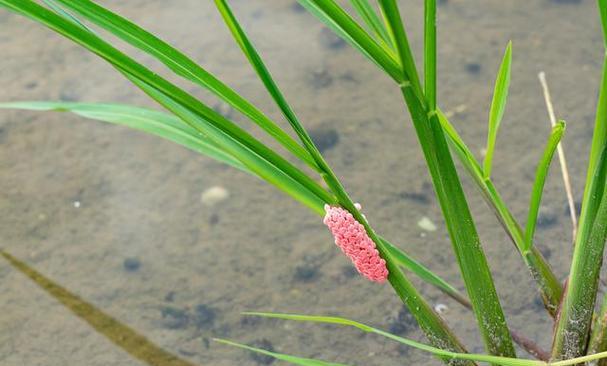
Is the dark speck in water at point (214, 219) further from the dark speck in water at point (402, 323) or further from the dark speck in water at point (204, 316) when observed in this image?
the dark speck in water at point (402, 323)

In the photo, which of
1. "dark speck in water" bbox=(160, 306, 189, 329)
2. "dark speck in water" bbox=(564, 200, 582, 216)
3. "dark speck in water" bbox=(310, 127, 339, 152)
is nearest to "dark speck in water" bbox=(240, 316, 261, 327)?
"dark speck in water" bbox=(160, 306, 189, 329)

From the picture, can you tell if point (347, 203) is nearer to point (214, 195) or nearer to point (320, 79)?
point (214, 195)

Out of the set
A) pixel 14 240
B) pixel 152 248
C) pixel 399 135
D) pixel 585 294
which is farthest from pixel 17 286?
pixel 585 294

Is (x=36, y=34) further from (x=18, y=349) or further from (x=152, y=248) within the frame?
(x=18, y=349)

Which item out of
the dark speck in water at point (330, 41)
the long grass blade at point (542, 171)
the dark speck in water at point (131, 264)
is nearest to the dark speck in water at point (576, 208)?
the long grass blade at point (542, 171)

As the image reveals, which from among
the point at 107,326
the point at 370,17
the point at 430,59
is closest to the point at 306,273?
the point at 107,326

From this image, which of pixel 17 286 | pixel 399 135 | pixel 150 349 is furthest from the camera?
pixel 399 135

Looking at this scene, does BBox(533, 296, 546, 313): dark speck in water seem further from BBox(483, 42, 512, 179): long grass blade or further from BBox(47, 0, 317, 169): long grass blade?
BBox(47, 0, 317, 169): long grass blade
